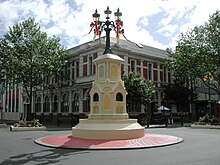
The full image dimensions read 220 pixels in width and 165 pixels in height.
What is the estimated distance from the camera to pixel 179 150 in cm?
1176

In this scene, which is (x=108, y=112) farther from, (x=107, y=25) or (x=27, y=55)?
(x=27, y=55)

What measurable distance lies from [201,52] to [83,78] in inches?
569

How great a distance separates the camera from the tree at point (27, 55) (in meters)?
32.6

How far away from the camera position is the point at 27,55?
3309 cm

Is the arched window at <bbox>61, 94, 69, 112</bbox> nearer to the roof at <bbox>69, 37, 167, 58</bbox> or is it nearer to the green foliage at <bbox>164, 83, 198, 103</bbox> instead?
the roof at <bbox>69, 37, 167, 58</bbox>

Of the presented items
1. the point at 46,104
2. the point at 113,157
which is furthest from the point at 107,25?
the point at 46,104

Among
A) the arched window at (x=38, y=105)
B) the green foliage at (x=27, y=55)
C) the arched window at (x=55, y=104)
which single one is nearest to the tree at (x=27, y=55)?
the green foliage at (x=27, y=55)

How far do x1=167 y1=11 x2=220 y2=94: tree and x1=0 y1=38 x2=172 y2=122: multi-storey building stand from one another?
17.4ft

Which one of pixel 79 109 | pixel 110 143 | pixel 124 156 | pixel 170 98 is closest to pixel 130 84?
pixel 79 109

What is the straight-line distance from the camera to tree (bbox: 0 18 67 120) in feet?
107

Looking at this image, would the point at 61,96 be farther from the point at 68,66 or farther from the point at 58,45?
the point at 58,45

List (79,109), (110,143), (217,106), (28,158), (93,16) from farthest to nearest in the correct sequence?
(217,106) → (79,109) → (93,16) → (110,143) → (28,158)

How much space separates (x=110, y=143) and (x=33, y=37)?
24.1 meters

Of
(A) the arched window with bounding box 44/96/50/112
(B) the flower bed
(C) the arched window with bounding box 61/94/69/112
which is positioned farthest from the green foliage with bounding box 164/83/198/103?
(B) the flower bed
